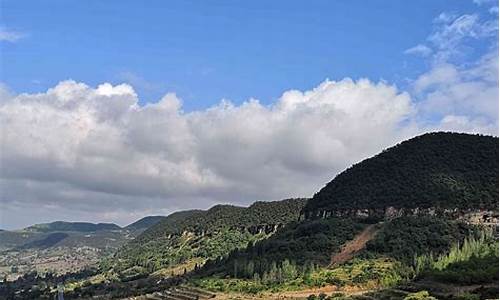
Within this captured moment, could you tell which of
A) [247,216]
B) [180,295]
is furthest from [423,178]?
[247,216]

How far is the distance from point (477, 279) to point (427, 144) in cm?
6131

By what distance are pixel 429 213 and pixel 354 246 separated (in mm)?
14472

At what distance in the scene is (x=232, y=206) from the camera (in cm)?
16012

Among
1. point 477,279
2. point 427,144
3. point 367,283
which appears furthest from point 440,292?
point 427,144

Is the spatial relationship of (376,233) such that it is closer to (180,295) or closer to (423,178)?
(423,178)

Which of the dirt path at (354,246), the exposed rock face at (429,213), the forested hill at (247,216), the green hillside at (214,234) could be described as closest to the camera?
the dirt path at (354,246)

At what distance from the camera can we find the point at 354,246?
8838cm

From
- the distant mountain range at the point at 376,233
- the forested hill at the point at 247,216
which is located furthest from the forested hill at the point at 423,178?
the forested hill at the point at 247,216

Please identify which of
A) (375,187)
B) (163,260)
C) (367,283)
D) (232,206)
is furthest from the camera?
(232,206)

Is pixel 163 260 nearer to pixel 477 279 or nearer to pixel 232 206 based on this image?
pixel 232 206

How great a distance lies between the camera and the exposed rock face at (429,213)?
91.5 m

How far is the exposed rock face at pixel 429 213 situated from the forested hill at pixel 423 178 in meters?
0.84

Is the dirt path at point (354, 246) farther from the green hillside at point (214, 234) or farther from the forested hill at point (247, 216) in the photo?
the forested hill at point (247, 216)

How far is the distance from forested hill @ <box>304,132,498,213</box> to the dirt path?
9250mm
